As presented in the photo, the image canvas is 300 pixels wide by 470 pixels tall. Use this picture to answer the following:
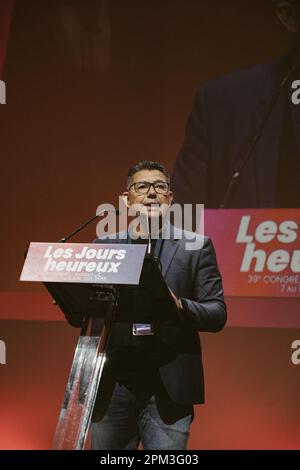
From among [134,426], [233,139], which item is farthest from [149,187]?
[233,139]

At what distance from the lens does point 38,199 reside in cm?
407

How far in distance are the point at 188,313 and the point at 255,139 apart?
217 cm

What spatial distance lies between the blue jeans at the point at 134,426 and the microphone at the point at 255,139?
2.02 metres

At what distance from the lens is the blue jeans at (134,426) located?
6.52 ft

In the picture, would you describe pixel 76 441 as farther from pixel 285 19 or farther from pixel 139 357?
pixel 285 19

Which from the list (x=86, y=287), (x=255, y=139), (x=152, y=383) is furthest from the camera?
(x=255, y=139)

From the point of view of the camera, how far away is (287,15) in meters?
3.85

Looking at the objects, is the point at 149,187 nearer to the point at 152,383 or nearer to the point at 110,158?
the point at 152,383

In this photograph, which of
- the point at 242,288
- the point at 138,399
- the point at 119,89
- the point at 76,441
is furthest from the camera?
the point at 119,89

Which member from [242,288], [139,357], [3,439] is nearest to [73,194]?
[242,288]

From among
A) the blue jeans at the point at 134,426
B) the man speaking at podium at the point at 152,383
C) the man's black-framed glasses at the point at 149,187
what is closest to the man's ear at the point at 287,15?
the man's black-framed glasses at the point at 149,187

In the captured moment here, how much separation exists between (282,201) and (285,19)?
3.96ft

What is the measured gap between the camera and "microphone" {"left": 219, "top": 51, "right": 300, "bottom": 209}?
150 inches

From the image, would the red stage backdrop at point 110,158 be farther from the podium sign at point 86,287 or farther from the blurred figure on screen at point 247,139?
the podium sign at point 86,287
